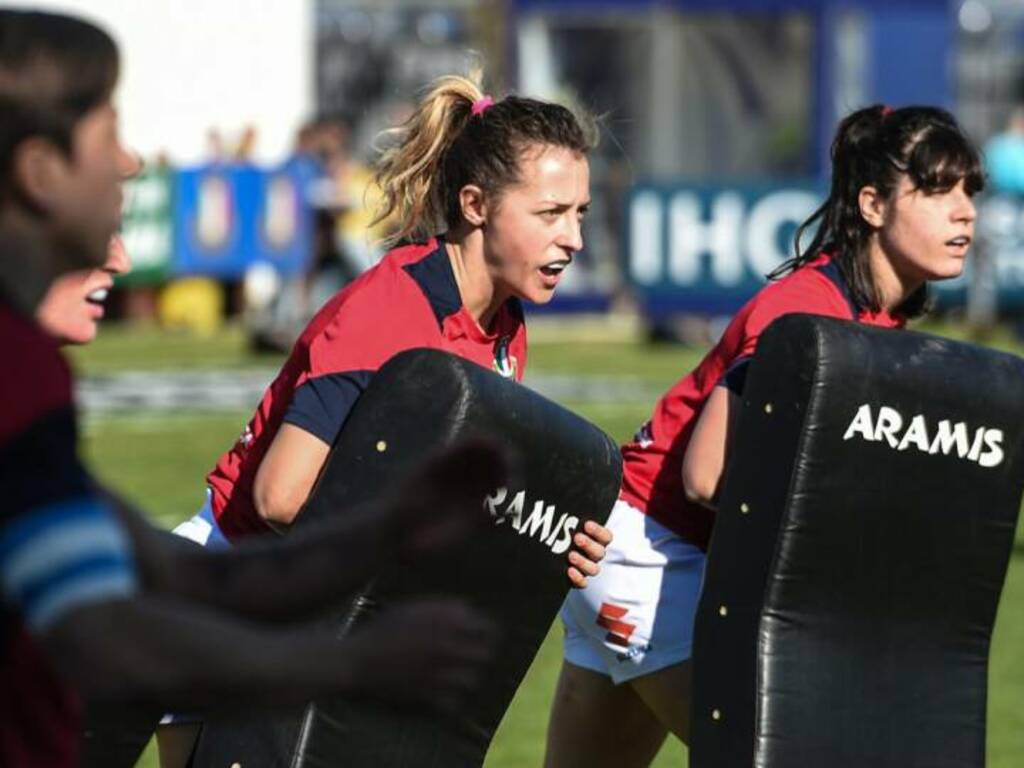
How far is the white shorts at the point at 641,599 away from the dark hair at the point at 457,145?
2.54 feet

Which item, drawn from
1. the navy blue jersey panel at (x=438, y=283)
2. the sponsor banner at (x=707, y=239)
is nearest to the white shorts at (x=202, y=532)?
the navy blue jersey panel at (x=438, y=283)

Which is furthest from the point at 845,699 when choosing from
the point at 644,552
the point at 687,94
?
the point at 687,94

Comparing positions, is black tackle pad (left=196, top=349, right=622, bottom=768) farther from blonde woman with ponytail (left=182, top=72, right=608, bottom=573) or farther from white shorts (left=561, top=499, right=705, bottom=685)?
white shorts (left=561, top=499, right=705, bottom=685)

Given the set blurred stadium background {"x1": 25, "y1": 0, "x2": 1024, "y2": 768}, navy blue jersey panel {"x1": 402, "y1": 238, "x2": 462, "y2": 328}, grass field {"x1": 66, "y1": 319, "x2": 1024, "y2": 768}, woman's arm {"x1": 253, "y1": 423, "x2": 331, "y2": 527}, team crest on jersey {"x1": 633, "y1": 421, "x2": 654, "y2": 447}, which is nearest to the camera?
woman's arm {"x1": 253, "y1": 423, "x2": 331, "y2": 527}

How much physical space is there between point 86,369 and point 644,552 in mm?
13386

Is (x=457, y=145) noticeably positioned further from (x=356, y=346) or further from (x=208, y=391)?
(x=208, y=391)

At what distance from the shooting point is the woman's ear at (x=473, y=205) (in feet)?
15.0

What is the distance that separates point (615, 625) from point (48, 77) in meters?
2.87

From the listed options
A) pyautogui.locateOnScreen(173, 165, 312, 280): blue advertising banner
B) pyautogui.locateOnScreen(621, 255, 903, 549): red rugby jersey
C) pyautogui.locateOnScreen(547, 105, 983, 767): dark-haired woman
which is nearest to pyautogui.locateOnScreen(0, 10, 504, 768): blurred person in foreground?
pyautogui.locateOnScreen(621, 255, 903, 549): red rugby jersey

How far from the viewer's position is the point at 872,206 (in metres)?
4.91

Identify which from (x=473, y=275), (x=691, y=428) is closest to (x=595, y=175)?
(x=691, y=428)

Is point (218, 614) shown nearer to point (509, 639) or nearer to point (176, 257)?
point (509, 639)

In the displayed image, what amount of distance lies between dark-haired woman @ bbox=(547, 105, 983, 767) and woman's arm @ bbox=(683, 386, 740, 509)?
0.29ft

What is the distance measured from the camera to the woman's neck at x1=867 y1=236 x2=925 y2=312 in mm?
4891
